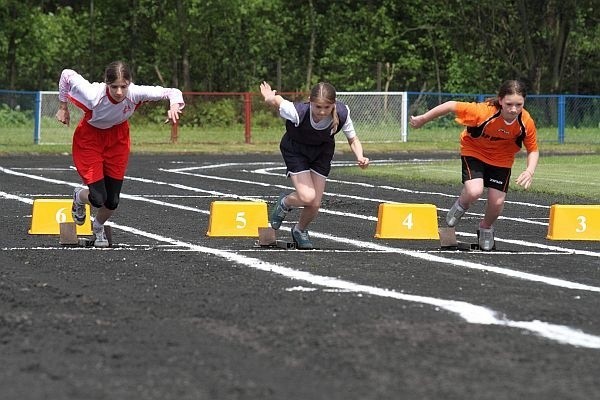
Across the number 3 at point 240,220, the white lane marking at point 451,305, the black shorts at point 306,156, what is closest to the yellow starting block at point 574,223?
the white lane marking at point 451,305

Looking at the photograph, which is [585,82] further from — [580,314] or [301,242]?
[580,314]

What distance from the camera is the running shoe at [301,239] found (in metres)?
13.0

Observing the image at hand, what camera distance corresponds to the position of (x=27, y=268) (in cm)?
1106

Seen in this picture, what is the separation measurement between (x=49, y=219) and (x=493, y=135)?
14.8 ft

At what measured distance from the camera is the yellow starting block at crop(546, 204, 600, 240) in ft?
46.6

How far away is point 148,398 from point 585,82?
59.2m

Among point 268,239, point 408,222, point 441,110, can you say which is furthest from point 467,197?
point 268,239

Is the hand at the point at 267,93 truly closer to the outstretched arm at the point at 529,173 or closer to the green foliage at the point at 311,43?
the outstretched arm at the point at 529,173

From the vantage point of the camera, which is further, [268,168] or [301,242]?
[268,168]

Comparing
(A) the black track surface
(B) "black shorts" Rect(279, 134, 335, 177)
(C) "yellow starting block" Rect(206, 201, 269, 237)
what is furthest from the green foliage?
(A) the black track surface

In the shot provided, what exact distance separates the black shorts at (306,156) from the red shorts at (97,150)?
1.50 metres

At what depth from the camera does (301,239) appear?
13102 millimetres

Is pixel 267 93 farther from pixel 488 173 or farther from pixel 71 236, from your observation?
pixel 488 173

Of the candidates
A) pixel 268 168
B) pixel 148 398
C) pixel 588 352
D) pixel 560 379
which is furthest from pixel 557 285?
pixel 268 168
